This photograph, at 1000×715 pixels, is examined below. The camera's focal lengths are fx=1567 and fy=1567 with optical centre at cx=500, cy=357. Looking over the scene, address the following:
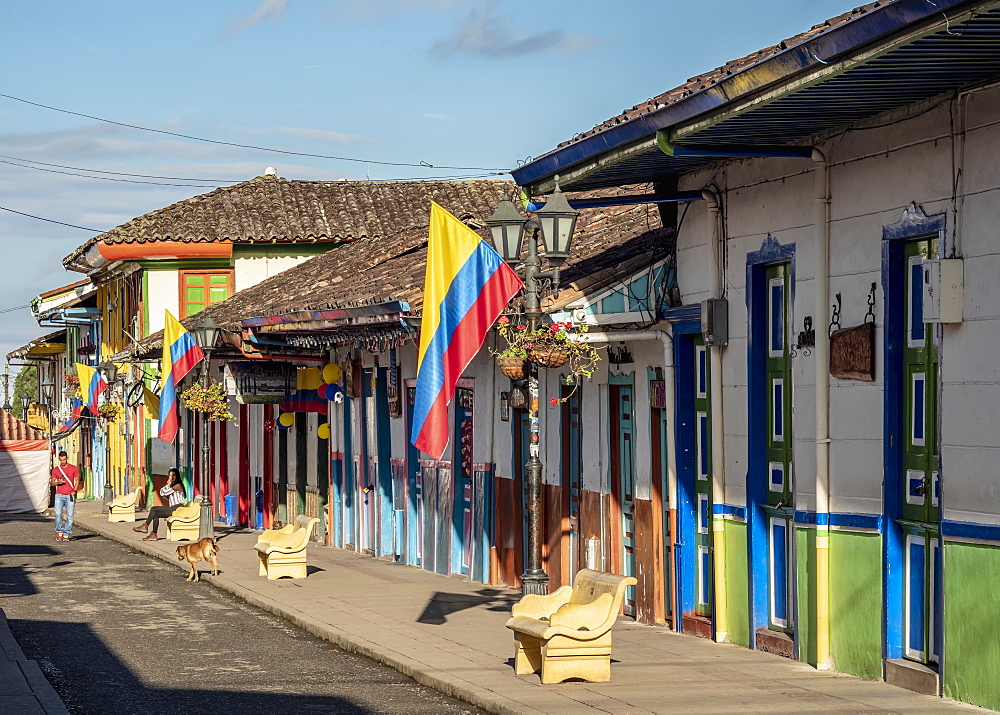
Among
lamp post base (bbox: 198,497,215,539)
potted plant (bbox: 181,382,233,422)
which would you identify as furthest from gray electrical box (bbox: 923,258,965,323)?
potted plant (bbox: 181,382,233,422)

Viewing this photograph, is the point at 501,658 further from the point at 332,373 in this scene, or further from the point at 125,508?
the point at 125,508

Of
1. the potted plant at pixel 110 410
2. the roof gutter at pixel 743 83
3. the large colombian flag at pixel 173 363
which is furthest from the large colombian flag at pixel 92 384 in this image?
the roof gutter at pixel 743 83

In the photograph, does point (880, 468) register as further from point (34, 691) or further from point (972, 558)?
point (34, 691)

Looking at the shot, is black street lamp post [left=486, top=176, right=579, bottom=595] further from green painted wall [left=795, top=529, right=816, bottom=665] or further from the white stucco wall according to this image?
green painted wall [left=795, top=529, right=816, bottom=665]

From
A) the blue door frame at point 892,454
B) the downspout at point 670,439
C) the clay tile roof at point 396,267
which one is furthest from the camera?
the clay tile roof at point 396,267

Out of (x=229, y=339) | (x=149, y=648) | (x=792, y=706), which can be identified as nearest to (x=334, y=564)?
(x=229, y=339)

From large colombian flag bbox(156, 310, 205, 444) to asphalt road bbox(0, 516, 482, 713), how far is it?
3.84m

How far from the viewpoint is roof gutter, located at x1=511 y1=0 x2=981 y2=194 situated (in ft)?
26.3

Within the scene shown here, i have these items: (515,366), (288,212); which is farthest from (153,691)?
(288,212)

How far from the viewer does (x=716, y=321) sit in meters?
13.1

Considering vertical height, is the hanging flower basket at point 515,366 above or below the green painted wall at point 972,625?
above

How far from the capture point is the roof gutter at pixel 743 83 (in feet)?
26.3

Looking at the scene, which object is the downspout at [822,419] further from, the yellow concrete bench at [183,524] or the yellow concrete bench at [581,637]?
the yellow concrete bench at [183,524]

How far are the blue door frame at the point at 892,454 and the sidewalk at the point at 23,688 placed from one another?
5463mm
